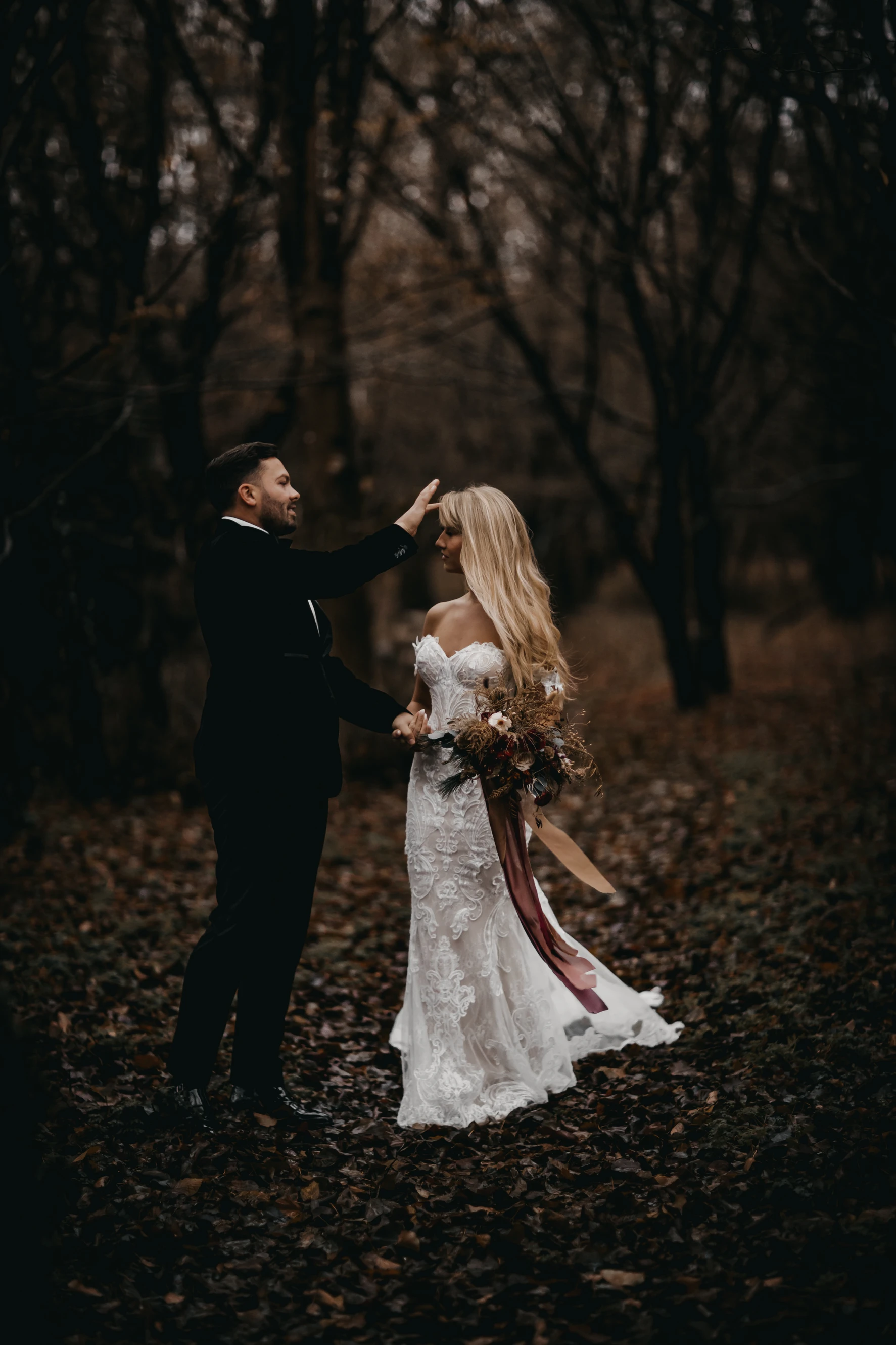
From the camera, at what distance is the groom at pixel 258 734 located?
468 cm

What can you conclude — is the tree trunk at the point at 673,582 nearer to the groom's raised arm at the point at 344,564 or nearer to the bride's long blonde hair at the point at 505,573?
the bride's long blonde hair at the point at 505,573

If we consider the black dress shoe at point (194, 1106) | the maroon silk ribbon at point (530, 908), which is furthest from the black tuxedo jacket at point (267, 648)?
the black dress shoe at point (194, 1106)

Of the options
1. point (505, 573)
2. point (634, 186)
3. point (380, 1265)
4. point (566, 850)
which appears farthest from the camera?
point (634, 186)

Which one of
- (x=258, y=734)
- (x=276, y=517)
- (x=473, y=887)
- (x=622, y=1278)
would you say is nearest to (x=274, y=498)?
(x=276, y=517)

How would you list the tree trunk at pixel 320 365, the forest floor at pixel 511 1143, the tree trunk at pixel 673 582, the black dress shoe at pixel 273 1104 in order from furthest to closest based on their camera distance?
the tree trunk at pixel 673 582
the tree trunk at pixel 320 365
the black dress shoe at pixel 273 1104
the forest floor at pixel 511 1143

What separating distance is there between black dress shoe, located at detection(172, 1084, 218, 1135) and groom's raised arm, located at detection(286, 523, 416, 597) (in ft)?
7.12

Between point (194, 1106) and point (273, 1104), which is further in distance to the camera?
point (273, 1104)

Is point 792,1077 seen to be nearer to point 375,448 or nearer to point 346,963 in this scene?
point 346,963

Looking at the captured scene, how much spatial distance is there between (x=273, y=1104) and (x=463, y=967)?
3.43 feet

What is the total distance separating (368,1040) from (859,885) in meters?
3.50

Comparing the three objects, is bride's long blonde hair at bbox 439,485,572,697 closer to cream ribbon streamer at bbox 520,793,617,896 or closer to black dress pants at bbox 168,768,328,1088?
cream ribbon streamer at bbox 520,793,617,896

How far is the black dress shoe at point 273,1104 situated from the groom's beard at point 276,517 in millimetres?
2492

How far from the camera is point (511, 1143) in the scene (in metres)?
4.68

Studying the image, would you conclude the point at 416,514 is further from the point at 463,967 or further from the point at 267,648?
the point at 463,967
